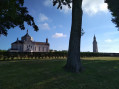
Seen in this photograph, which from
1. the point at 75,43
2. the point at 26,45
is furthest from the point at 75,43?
the point at 26,45

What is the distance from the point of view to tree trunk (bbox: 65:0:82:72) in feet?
29.0

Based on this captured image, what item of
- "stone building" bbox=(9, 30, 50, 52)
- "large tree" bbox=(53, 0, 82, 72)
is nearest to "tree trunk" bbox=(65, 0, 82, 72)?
"large tree" bbox=(53, 0, 82, 72)

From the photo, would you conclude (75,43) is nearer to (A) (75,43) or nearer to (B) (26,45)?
(A) (75,43)

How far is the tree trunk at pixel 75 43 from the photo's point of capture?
883 centimetres

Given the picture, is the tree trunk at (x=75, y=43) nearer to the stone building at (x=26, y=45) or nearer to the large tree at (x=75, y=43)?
the large tree at (x=75, y=43)

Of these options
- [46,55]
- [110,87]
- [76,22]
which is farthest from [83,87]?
[46,55]

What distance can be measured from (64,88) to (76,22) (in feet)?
19.7

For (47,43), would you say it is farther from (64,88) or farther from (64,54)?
(64,88)

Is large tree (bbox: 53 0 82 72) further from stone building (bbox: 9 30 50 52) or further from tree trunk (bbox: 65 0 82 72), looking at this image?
stone building (bbox: 9 30 50 52)

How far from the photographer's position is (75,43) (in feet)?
30.7

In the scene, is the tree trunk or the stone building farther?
the stone building

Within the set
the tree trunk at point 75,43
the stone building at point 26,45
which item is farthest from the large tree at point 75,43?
the stone building at point 26,45

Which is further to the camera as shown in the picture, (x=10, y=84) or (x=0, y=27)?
(x=0, y=27)

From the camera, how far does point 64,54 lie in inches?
1164
